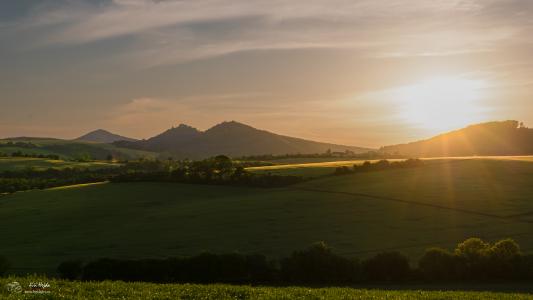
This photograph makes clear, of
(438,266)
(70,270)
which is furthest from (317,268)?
(70,270)

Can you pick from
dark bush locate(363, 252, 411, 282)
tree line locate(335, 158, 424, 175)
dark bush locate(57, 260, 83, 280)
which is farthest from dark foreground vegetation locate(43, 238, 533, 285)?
tree line locate(335, 158, 424, 175)

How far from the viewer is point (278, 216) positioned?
96.2 m

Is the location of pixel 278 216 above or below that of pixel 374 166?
below

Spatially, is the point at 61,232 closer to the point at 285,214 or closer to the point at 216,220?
the point at 216,220

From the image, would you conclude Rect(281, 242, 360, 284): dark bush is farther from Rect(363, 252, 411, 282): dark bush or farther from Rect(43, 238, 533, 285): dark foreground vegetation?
Rect(363, 252, 411, 282): dark bush

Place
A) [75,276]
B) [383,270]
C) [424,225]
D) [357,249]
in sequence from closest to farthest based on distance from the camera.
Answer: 1. [383,270]
2. [75,276]
3. [357,249]
4. [424,225]

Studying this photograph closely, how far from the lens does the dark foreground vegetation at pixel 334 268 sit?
5222 centimetres

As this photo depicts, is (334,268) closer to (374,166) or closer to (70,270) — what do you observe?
(70,270)

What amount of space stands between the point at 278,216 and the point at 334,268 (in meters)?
42.9

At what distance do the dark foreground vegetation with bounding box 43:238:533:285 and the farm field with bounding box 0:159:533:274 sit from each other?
43.2 ft

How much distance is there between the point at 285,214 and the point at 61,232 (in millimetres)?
37760

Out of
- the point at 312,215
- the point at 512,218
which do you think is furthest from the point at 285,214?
the point at 512,218

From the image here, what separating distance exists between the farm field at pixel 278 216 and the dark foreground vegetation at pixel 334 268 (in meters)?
13.2

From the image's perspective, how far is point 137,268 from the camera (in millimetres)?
55656
